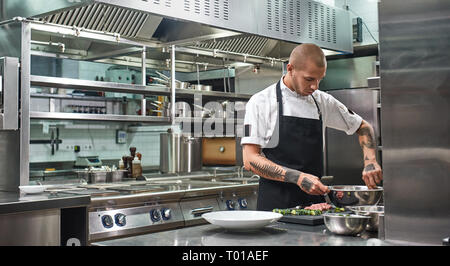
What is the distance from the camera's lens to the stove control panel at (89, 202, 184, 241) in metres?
3.71

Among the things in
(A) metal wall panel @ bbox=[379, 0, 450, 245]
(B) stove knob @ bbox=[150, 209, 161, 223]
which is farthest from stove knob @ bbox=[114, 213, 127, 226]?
(A) metal wall panel @ bbox=[379, 0, 450, 245]

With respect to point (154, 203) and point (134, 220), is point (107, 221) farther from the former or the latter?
point (154, 203)

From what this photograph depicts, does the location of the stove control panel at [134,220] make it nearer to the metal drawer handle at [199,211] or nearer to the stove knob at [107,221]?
the stove knob at [107,221]

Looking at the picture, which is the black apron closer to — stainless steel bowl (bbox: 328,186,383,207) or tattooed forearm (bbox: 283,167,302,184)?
tattooed forearm (bbox: 283,167,302,184)

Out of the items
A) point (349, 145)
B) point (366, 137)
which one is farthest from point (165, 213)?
point (349, 145)

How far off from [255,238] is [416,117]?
2.41 feet

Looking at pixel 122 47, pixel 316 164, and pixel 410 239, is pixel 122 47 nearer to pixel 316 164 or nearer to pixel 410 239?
pixel 316 164

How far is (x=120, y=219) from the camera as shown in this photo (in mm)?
3842

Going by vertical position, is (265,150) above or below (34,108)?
Answer: below

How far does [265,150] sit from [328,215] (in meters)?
1.31

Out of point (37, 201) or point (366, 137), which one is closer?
point (37, 201)

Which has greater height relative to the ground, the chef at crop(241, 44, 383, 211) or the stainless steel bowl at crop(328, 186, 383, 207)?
the chef at crop(241, 44, 383, 211)

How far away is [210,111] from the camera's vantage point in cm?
574
